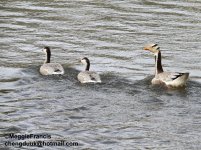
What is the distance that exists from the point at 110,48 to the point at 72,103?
30.6 ft

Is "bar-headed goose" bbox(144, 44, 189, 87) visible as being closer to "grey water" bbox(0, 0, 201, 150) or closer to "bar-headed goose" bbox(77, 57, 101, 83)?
"grey water" bbox(0, 0, 201, 150)

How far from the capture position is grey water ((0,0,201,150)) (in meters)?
17.2

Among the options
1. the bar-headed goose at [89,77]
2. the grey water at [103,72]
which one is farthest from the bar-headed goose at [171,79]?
the bar-headed goose at [89,77]

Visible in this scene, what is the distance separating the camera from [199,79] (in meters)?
23.8

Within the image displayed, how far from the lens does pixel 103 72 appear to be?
24.6 meters

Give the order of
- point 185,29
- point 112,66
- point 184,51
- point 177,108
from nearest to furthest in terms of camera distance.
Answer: point 177,108 < point 112,66 < point 184,51 < point 185,29

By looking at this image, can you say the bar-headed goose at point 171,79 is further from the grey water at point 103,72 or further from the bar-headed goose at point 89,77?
the bar-headed goose at point 89,77

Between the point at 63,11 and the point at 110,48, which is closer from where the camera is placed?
the point at 110,48

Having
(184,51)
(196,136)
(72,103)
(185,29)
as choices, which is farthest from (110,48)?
(196,136)

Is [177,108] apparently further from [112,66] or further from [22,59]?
[22,59]

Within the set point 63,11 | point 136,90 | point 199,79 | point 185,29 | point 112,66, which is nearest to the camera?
point 136,90

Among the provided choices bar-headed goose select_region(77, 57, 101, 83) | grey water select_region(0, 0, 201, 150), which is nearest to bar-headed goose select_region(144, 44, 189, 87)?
grey water select_region(0, 0, 201, 150)

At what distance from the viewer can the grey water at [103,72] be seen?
17.2 meters

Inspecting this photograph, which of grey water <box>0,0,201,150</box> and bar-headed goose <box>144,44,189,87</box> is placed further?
bar-headed goose <box>144,44,189,87</box>
